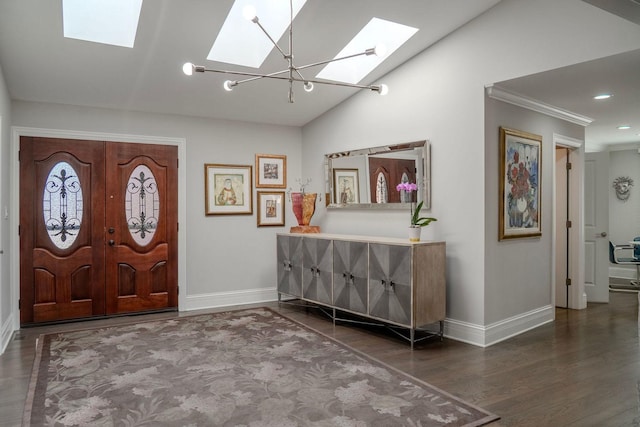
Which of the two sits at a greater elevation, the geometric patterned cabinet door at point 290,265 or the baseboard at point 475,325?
the geometric patterned cabinet door at point 290,265

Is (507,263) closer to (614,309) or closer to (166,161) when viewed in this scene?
(614,309)

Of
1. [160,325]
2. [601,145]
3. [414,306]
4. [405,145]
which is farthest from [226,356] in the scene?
[601,145]

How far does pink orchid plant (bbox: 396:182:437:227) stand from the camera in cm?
425

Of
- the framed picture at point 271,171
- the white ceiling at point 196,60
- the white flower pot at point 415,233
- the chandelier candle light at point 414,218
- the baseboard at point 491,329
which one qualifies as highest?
the white ceiling at point 196,60

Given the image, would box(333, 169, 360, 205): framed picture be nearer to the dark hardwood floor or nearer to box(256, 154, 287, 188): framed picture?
box(256, 154, 287, 188): framed picture

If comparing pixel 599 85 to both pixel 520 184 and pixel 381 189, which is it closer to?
pixel 520 184

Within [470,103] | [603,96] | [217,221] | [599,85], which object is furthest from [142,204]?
[603,96]

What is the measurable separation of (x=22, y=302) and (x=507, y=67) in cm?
535

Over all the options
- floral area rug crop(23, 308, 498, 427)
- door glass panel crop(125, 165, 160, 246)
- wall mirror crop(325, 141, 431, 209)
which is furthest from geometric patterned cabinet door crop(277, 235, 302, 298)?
door glass panel crop(125, 165, 160, 246)

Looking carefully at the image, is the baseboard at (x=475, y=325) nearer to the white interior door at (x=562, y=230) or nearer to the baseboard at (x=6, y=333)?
the white interior door at (x=562, y=230)

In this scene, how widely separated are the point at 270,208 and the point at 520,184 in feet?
10.5

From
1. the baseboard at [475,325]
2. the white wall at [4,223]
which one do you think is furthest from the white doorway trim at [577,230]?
the white wall at [4,223]

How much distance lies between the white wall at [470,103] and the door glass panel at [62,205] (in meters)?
3.41

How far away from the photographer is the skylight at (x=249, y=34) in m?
4.00
